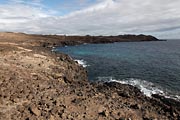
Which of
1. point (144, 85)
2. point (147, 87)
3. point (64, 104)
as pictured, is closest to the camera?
point (64, 104)

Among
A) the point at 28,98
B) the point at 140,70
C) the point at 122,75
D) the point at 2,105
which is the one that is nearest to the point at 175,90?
the point at 122,75

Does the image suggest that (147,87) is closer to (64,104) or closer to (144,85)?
(144,85)

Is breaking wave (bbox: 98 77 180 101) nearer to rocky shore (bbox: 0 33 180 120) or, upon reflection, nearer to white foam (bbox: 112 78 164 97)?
white foam (bbox: 112 78 164 97)

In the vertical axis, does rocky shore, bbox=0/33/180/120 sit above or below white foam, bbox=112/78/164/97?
above

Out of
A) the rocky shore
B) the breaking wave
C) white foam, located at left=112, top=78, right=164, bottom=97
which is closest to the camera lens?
the rocky shore

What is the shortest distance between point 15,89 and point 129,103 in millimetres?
11197

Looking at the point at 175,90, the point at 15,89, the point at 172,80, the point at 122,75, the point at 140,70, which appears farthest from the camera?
the point at 140,70

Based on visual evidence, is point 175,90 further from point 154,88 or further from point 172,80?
point 172,80

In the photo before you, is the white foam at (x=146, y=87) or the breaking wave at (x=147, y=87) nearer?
the breaking wave at (x=147, y=87)

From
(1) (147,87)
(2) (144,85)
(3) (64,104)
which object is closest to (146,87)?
(1) (147,87)

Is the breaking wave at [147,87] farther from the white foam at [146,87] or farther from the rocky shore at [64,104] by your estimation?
the rocky shore at [64,104]

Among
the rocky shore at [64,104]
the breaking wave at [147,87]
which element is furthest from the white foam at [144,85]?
the rocky shore at [64,104]

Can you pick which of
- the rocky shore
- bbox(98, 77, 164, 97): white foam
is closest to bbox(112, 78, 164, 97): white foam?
bbox(98, 77, 164, 97): white foam

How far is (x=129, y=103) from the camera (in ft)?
77.8
